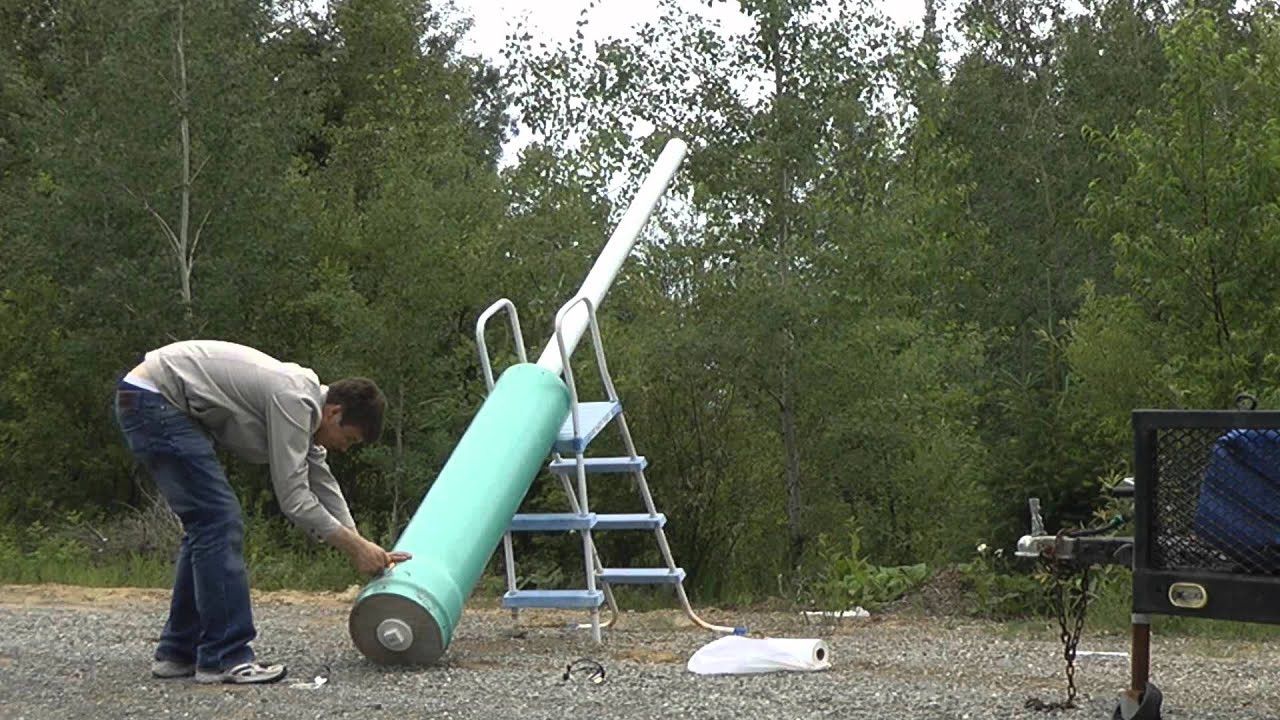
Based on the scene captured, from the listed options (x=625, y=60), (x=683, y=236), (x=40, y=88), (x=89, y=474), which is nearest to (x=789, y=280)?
(x=683, y=236)

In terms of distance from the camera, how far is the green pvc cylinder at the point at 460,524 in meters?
7.76

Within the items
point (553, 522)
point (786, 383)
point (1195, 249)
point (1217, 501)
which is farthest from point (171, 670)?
point (1195, 249)

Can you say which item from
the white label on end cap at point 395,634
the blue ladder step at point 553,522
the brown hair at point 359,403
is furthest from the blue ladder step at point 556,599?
the brown hair at point 359,403

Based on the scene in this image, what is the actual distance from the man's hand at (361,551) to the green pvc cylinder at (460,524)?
82mm

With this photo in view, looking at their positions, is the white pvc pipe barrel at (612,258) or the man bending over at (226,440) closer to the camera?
the man bending over at (226,440)

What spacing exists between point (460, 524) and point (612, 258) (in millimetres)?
3632

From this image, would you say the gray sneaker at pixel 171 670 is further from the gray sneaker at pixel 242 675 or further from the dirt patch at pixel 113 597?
the dirt patch at pixel 113 597

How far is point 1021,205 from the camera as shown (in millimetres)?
33250

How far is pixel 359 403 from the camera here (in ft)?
25.0

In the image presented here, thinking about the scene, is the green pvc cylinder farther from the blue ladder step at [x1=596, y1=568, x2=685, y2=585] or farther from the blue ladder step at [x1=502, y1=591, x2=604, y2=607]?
the blue ladder step at [x1=596, y1=568, x2=685, y2=585]

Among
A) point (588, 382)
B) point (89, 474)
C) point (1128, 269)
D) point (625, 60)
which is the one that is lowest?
point (89, 474)

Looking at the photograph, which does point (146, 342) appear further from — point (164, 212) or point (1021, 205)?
point (1021, 205)

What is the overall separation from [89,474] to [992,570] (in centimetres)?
1716

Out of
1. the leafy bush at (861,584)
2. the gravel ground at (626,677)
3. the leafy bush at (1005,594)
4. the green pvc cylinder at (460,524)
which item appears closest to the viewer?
the gravel ground at (626,677)
